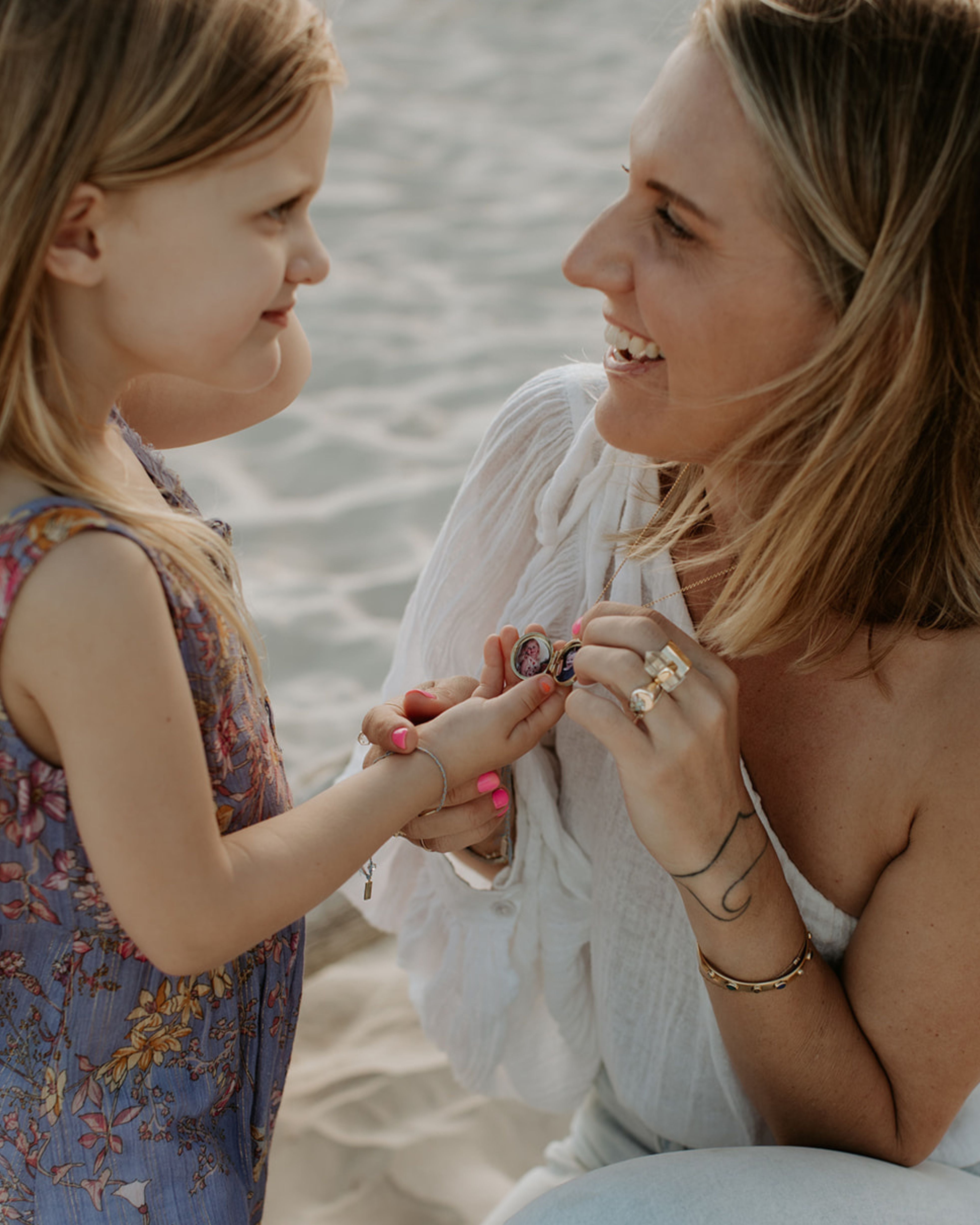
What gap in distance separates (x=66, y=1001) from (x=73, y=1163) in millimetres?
186

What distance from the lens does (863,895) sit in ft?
5.47

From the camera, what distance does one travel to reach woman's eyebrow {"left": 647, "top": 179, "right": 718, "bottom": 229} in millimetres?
1429

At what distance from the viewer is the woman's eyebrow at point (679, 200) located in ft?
4.69

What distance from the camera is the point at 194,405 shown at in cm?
168

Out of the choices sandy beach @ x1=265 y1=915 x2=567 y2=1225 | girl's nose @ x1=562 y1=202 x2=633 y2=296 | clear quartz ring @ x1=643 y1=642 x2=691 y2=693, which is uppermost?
girl's nose @ x1=562 y1=202 x2=633 y2=296

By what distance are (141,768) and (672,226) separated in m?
0.87

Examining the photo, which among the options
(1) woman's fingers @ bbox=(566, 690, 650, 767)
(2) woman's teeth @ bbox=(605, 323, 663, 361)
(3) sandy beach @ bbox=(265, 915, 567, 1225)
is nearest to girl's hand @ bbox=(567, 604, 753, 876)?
(1) woman's fingers @ bbox=(566, 690, 650, 767)

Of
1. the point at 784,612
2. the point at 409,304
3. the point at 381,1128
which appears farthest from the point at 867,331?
the point at 409,304

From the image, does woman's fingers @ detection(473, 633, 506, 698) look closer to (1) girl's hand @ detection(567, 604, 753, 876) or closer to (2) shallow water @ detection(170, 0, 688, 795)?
(1) girl's hand @ detection(567, 604, 753, 876)

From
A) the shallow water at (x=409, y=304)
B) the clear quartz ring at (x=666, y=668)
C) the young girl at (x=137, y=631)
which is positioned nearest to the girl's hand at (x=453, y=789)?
the young girl at (x=137, y=631)

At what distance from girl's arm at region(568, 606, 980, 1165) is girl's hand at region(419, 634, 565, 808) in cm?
9

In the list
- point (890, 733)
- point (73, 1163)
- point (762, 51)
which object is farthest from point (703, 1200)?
point (762, 51)

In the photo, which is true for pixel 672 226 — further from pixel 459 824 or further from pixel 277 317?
pixel 459 824

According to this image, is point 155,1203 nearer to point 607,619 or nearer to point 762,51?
point 607,619
